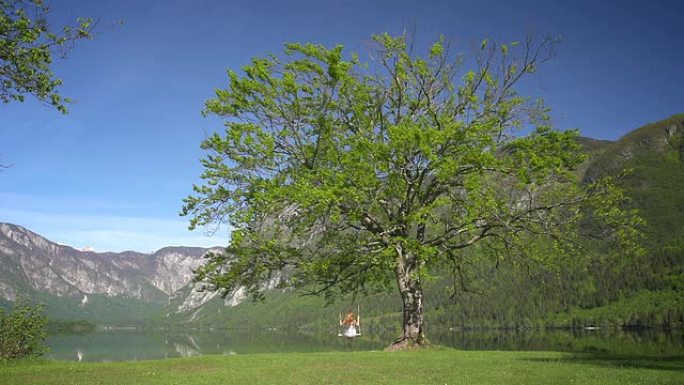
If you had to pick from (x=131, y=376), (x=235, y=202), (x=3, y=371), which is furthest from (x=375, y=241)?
(x=3, y=371)

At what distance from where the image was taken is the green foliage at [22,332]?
94.0 feet

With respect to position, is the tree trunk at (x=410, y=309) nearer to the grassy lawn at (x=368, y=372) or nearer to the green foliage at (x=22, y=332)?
the grassy lawn at (x=368, y=372)

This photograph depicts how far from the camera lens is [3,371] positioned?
19891 millimetres

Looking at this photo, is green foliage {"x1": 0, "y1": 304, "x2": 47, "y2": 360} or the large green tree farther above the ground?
the large green tree

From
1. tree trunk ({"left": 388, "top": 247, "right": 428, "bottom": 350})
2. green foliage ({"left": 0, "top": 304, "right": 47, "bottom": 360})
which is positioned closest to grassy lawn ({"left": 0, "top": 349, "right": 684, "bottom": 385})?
tree trunk ({"left": 388, "top": 247, "right": 428, "bottom": 350})

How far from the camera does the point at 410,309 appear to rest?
2844cm

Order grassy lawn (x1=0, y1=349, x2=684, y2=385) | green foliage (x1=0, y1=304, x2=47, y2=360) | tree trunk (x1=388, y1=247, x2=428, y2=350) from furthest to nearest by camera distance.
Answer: green foliage (x1=0, y1=304, x2=47, y2=360)
tree trunk (x1=388, y1=247, x2=428, y2=350)
grassy lawn (x1=0, y1=349, x2=684, y2=385)

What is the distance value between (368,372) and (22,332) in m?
22.1

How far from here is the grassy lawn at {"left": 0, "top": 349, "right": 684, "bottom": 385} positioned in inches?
623

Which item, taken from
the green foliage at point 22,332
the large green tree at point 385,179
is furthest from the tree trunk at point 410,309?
the green foliage at point 22,332

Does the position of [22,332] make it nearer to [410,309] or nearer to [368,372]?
[410,309]

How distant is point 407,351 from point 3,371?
17.4 metres

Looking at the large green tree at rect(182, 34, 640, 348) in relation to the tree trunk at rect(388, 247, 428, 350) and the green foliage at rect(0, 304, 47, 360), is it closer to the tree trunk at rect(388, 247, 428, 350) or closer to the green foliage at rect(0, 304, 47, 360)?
the tree trunk at rect(388, 247, 428, 350)

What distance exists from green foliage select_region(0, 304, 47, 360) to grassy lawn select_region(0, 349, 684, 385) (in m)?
6.07
